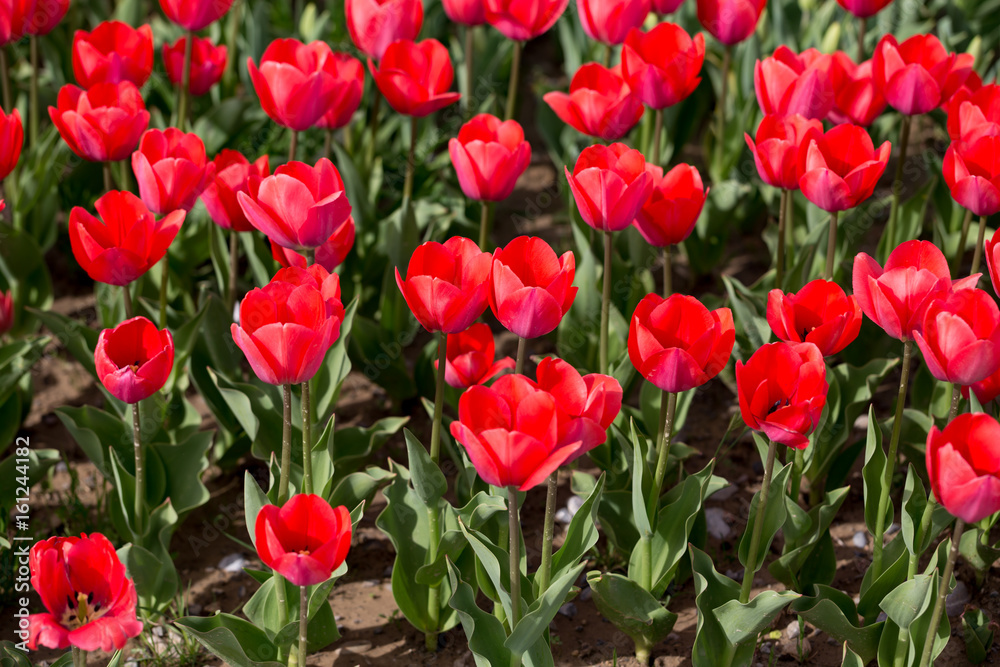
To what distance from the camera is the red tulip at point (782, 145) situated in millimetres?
2570

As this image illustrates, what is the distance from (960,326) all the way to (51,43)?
161 inches

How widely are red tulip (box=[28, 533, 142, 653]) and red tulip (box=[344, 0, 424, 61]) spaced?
1926 millimetres

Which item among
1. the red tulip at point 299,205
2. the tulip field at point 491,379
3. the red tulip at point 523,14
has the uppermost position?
the red tulip at point 523,14

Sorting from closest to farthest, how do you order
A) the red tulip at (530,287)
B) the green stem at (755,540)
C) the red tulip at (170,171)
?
the red tulip at (530,287), the green stem at (755,540), the red tulip at (170,171)

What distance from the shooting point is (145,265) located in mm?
2379

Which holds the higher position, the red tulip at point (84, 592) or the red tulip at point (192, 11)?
the red tulip at point (192, 11)

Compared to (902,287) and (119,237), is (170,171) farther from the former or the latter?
(902,287)

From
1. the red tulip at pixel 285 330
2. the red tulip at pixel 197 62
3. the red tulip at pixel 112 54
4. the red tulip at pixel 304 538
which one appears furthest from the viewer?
the red tulip at pixel 197 62

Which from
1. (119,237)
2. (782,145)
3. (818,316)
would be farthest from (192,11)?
(818,316)

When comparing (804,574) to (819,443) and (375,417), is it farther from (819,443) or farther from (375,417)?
(375,417)

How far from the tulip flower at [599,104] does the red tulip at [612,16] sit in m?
0.36

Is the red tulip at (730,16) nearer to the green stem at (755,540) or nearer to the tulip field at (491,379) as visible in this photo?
the tulip field at (491,379)

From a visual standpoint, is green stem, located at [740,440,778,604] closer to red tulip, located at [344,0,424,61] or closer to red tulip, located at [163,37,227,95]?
red tulip, located at [344,0,424,61]

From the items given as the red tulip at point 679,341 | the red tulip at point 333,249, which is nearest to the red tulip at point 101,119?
the red tulip at point 333,249
